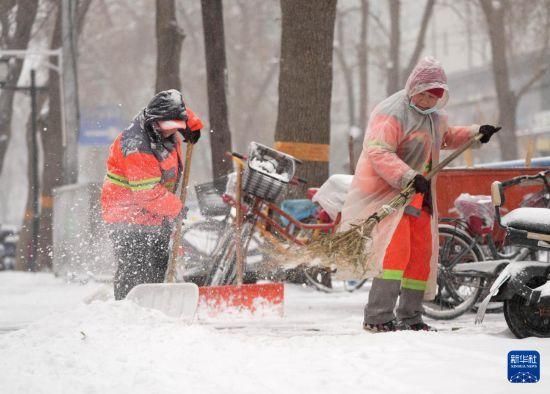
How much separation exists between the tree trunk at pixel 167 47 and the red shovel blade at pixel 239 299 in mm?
10202

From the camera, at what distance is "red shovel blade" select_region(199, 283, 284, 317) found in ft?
27.4

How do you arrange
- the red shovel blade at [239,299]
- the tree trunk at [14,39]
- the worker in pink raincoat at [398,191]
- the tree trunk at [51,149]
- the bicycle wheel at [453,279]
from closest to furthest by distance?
the worker in pink raincoat at [398,191] → the red shovel blade at [239,299] → the bicycle wheel at [453,279] → the tree trunk at [51,149] → the tree trunk at [14,39]

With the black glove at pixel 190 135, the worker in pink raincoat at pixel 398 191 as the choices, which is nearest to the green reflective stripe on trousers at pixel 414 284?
the worker in pink raincoat at pixel 398 191

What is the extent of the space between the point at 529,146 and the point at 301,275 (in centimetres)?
304

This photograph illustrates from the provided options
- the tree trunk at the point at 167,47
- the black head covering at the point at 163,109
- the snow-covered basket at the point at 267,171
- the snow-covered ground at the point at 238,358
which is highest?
the tree trunk at the point at 167,47

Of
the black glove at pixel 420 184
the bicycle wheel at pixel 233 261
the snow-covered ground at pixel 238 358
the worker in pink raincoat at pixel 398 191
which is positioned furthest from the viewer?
the bicycle wheel at pixel 233 261

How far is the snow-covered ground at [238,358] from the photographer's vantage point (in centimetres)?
525

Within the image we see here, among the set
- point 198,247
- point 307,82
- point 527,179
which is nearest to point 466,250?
point 527,179

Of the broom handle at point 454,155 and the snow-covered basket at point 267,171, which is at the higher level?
the broom handle at point 454,155

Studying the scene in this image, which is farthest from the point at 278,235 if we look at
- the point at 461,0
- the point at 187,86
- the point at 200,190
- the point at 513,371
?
the point at 187,86

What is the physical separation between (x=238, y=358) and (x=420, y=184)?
1.87 metres

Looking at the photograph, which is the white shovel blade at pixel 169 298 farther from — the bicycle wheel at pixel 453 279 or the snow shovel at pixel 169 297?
the bicycle wheel at pixel 453 279

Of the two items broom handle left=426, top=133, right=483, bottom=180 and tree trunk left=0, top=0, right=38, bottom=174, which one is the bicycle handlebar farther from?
tree trunk left=0, top=0, right=38, bottom=174

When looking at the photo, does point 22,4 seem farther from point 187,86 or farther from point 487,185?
point 187,86
